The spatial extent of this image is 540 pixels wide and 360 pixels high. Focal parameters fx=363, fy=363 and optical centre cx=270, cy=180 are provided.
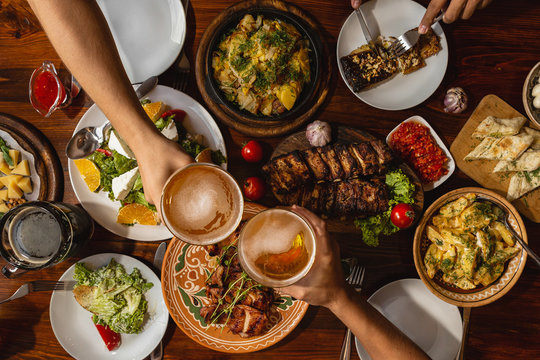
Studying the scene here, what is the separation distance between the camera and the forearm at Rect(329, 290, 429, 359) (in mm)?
2048

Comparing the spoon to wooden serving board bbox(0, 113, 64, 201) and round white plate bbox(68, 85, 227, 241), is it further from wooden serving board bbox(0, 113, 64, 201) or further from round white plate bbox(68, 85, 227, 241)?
wooden serving board bbox(0, 113, 64, 201)

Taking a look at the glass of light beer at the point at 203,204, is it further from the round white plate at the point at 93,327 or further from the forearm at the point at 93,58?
the round white plate at the point at 93,327

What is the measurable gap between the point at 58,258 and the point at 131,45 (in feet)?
5.09

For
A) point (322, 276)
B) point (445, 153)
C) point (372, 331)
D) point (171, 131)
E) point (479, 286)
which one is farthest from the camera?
point (445, 153)

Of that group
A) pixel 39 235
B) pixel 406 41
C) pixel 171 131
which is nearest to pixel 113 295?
pixel 39 235

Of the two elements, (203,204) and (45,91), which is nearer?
(203,204)

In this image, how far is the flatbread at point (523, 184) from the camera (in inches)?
108

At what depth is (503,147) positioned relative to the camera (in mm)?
2701

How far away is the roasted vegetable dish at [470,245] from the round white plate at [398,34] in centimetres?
86

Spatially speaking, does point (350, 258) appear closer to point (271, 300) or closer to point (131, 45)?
point (271, 300)

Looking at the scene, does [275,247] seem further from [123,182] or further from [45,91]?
A: [45,91]

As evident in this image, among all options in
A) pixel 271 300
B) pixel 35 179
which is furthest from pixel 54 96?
pixel 271 300

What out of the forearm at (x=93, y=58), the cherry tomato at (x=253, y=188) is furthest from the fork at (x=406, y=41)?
the forearm at (x=93, y=58)

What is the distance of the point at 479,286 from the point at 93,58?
292 cm
